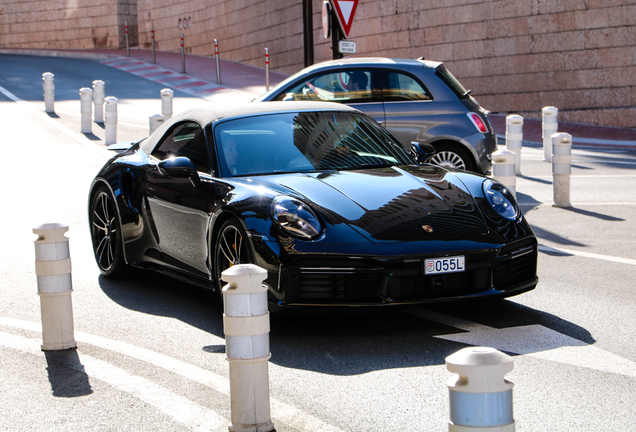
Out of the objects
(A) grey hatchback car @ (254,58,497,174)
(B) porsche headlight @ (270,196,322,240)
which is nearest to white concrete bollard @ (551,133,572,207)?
(A) grey hatchback car @ (254,58,497,174)

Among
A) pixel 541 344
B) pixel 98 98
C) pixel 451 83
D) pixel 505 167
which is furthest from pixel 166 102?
pixel 541 344

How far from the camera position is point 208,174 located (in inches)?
230

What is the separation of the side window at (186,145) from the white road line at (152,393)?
64.8 inches

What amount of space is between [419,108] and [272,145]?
14.6ft

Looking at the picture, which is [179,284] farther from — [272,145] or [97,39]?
[97,39]

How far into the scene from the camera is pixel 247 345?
3.54 m

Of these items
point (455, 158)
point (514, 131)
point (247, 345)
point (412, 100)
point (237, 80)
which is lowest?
point (247, 345)

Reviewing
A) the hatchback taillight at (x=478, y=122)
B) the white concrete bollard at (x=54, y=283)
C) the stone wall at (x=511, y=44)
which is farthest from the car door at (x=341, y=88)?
the stone wall at (x=511, y=44)

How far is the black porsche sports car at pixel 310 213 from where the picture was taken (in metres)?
4.90

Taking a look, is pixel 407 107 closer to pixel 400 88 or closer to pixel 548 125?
pixel 400 88

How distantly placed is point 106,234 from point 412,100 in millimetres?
4473

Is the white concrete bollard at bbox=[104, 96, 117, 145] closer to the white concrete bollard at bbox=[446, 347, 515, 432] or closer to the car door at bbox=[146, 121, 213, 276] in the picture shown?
the car door at bbox=[146, 121, 213, 276]

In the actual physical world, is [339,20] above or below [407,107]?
above

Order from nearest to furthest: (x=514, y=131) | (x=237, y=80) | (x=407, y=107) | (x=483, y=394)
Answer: (x=483, y=394), (x=407, y=107), (x=514, y=131), (x=237, y=80)
